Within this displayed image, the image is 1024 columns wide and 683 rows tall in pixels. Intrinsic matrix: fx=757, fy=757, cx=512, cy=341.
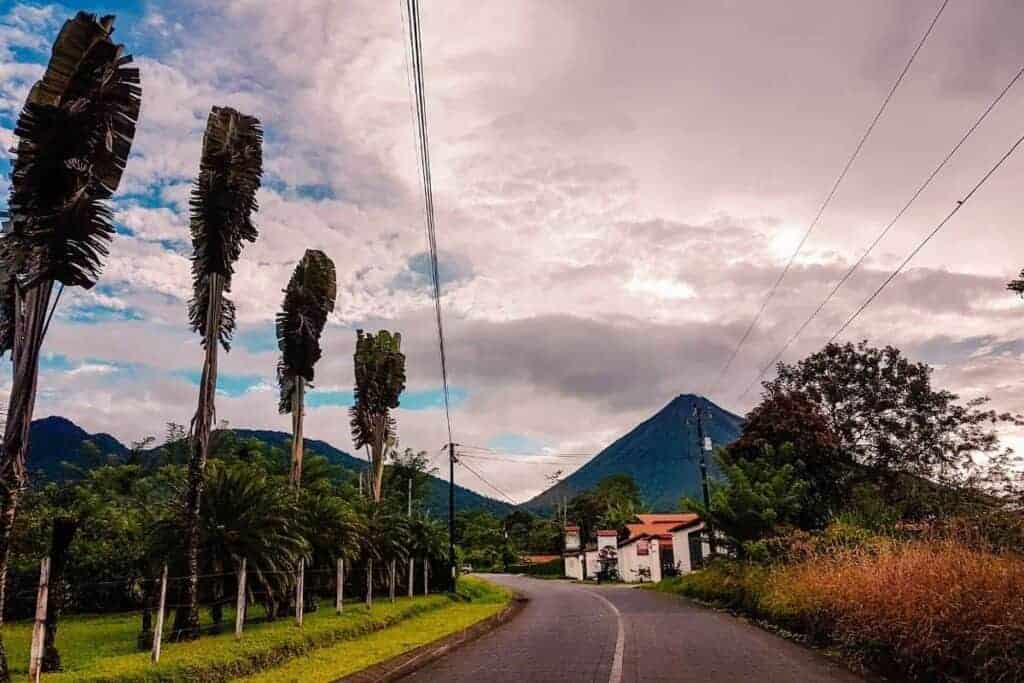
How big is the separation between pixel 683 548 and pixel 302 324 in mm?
38324

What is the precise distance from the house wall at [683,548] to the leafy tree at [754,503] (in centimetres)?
2599

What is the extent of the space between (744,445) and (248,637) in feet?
79.8

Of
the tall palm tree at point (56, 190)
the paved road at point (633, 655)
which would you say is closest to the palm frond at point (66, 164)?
the tall palm tree at point (56, 190)

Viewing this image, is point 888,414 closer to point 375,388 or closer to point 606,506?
point 375,388

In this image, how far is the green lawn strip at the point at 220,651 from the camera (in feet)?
31.4

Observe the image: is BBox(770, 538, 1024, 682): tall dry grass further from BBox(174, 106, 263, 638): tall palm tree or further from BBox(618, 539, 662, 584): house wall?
BBox(618, 539, 662, 584): house wall

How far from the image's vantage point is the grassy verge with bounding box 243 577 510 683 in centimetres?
1084

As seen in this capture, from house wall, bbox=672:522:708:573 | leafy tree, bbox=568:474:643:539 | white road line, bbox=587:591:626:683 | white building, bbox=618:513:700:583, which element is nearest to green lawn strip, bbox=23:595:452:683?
white road line, bbox=587:591:626:683

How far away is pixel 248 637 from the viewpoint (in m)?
13.2

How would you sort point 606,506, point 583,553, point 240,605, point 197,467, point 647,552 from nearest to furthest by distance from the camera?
point 240,605 < point 197,467 < point 647,552 < point 583,553 < point 606,506

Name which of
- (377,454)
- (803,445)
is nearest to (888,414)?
(803,445)

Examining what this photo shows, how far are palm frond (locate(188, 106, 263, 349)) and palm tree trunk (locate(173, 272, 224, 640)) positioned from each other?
272 mm

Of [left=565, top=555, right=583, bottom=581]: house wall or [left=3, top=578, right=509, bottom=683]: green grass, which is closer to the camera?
[left=3, top=578, right=509, bottom=683]: green grass

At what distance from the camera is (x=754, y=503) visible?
25.8 metres
